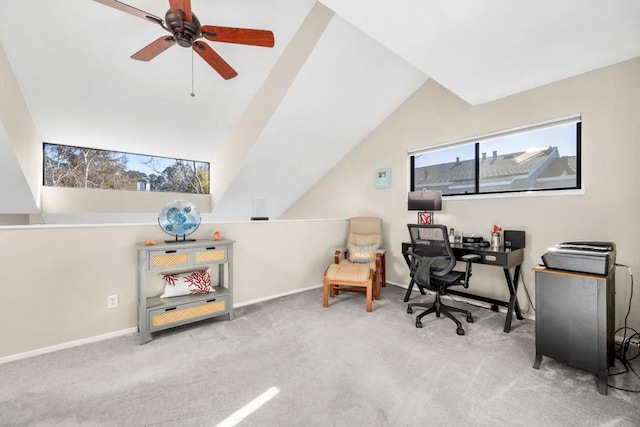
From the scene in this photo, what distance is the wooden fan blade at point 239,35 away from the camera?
203cm

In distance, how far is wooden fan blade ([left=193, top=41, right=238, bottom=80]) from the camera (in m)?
2.16

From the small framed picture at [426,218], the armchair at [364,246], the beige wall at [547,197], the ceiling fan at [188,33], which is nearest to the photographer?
the ceiling fan at [188,33]

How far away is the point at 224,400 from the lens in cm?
164

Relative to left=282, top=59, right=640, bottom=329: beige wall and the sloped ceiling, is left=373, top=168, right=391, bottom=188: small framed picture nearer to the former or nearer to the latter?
left=282, top=59, right=640, bottom=329: beige wall

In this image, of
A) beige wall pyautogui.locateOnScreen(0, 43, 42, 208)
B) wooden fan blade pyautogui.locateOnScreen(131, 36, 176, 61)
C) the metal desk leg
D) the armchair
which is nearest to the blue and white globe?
wooden fan blade pyautogui.locateOnScreen(131, 36, 176, 61)

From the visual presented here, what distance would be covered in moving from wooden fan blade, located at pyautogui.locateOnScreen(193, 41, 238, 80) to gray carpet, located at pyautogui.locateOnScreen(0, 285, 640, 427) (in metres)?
2.45

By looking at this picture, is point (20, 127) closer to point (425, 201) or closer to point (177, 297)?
point (177, 297)

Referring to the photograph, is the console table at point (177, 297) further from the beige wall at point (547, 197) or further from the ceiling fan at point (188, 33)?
the beige wall at point (547, 197)

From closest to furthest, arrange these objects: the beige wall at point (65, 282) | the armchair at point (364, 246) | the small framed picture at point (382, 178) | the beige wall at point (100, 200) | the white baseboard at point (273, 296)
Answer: the beige wall at point (65, 282), the white baseboard at point (273, 296), the armchair at point (364, 246), the beige wall at point (100, 200), the small framed picture at point (382, 178)

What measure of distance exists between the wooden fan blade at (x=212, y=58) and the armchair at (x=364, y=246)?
8.24 feet

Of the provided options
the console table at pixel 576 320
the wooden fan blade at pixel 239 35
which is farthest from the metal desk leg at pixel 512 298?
the wooden fan blade at pixel 239 35

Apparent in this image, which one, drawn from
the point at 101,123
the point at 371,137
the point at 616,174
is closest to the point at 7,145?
the point at 101,123

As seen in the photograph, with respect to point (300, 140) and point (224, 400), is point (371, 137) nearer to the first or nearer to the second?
point (300, 140)

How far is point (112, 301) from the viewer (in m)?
2.42
